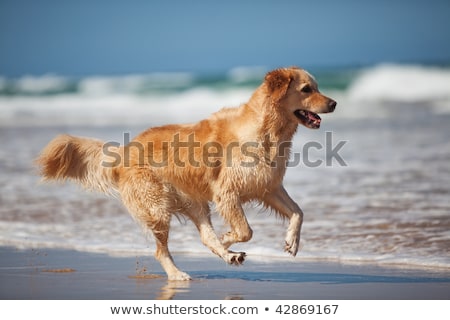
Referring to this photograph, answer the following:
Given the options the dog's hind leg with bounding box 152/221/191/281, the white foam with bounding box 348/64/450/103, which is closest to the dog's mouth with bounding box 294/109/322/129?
the dog's hind leg with bounding box 152/221/191/281

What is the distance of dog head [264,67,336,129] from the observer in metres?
7.04

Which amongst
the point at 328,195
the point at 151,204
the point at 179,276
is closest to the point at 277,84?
the point at 151,204

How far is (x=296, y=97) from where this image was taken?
711cm

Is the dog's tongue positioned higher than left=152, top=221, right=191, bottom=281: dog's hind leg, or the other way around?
the dog's tongue

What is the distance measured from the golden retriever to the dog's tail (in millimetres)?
21

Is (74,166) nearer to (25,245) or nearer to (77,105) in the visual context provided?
(25,245)

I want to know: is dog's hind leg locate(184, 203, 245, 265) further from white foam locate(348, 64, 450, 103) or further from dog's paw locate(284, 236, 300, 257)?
white foam locate(348, 64, 450, 103)

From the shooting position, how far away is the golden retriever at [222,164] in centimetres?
702

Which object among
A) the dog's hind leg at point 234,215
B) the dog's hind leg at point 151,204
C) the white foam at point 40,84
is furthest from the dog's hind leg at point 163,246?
the white foam at point 40,84

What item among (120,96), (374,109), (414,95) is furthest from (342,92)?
(120,96)

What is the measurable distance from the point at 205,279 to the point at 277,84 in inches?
75.0

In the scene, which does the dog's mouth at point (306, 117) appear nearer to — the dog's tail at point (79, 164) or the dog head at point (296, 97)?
the dog head at point (296, 97)

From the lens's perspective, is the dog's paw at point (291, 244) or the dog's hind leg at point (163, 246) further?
the dog's hind leg at point (163, 246)

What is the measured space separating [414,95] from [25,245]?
2389 cm
